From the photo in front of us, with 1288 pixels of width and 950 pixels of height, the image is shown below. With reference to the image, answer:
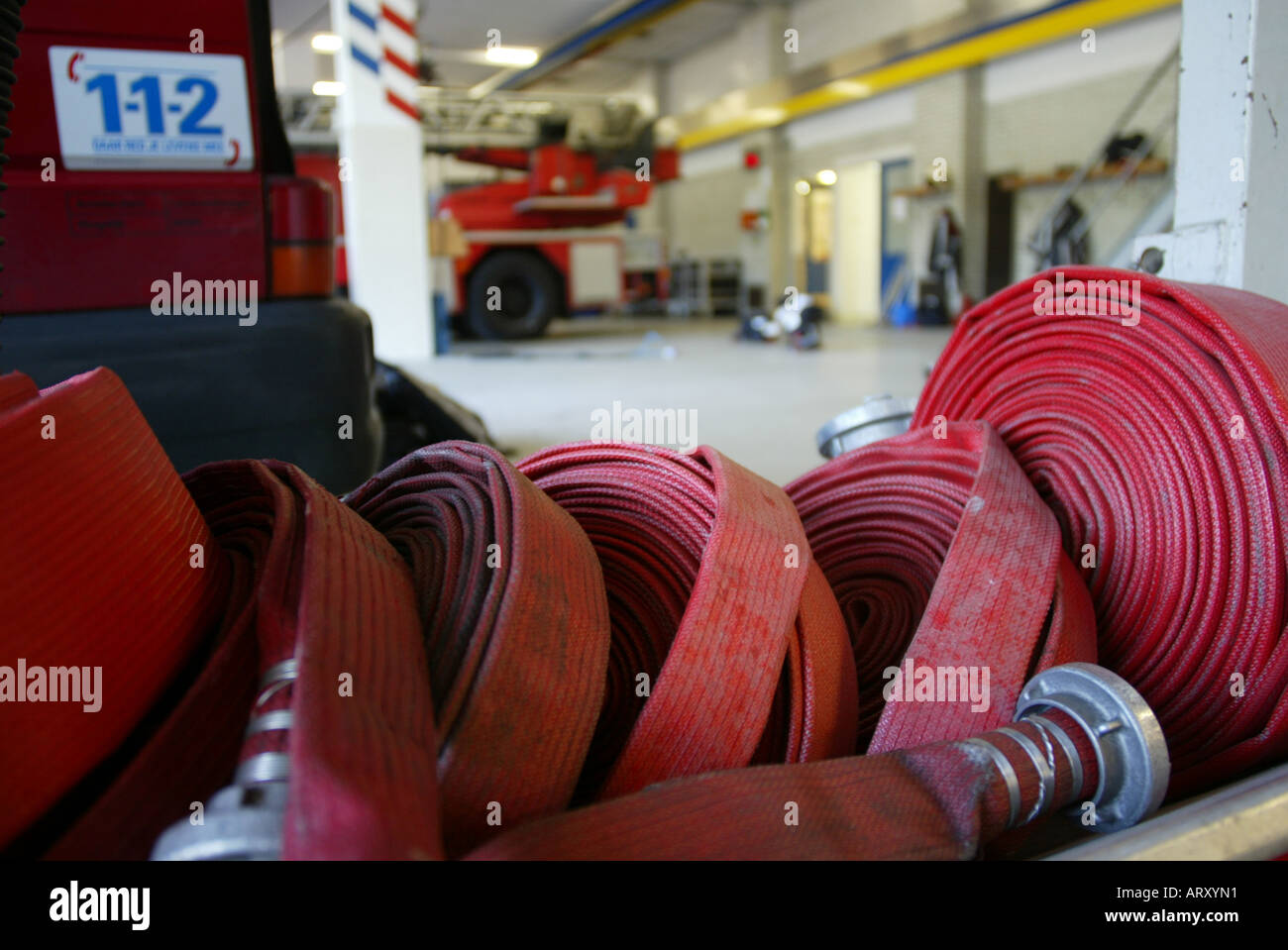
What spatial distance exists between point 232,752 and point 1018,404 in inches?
48.2

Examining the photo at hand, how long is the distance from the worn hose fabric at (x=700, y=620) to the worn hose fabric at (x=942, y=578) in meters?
0.10

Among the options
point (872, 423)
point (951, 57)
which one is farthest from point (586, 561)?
point (951, 57)

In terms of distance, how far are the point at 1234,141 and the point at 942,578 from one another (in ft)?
4.01

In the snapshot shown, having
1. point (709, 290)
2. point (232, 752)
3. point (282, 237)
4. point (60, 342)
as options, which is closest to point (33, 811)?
point (232, 752)

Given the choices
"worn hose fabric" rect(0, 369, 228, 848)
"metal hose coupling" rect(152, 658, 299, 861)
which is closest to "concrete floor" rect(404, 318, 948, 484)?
"worn hose fabric" rect(0, 369, 228, 848)

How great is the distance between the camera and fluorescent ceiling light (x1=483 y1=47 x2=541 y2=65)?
651 inches

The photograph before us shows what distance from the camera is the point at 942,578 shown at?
1.15 metres

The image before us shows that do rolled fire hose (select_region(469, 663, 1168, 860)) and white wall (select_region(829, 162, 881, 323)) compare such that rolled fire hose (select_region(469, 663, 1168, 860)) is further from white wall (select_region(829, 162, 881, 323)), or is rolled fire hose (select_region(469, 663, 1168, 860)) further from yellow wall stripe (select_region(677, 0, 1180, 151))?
white wall (select_region(829, 162, 881, 323))

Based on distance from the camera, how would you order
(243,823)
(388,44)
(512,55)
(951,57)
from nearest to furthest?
(243,823), (388,44), (951,57), (512,55)

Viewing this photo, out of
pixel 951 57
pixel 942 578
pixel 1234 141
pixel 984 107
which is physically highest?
pixel 951 57

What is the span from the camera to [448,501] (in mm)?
1138

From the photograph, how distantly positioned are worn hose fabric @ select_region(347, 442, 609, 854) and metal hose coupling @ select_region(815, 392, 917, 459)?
35.9 inches

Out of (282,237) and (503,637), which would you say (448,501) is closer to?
(503,637)

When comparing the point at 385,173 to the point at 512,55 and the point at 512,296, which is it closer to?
the point at 512,296
